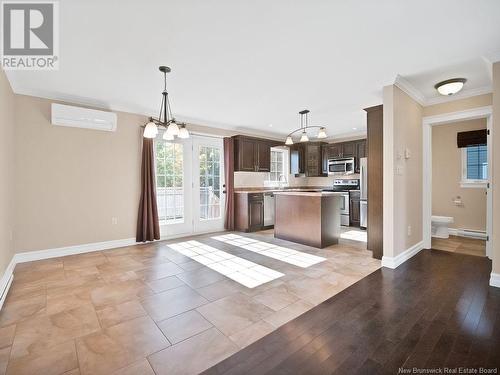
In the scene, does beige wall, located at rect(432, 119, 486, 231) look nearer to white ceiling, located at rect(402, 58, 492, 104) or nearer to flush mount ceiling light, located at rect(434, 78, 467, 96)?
white ceiling, located at rect(402, 58, 492, 104)

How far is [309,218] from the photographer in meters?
4.38

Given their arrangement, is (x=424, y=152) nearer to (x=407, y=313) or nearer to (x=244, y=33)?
(x=407, y=313)

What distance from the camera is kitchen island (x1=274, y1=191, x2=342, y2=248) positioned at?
4.24m

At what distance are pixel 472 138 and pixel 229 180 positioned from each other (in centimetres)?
520

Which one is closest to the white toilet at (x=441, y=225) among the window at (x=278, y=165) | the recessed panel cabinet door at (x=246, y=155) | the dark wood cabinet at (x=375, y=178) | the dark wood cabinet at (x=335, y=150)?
the dark wood cabinet at (x=375, y=178)

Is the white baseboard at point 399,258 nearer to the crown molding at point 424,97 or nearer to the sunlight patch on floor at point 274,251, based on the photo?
the sunlight patch on floor at point 274,251

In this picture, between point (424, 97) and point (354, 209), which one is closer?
point (424, 97)

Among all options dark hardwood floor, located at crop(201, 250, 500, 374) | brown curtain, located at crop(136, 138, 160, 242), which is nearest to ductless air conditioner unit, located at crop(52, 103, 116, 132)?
brown curtain, located at crop(136, 138, 160, 242)

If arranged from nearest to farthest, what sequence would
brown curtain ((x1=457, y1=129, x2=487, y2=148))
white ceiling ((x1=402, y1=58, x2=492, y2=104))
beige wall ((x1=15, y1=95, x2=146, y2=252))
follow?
white ceiling ((x1=402, y1=58, x2=492, y2=104)) < beige wall ((x1=15, y1=95, x2=146, y2=252)) < brown curtain ((x1=457, y1=129, x2=487, y2=148))

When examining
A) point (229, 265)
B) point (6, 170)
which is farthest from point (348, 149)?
point (6, 170)

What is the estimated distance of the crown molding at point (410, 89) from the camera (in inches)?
127

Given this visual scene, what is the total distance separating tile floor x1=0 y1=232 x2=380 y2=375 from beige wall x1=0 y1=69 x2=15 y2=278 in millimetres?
411

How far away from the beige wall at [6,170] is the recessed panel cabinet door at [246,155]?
4005mm

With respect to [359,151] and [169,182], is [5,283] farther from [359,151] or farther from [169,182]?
[359,151]
